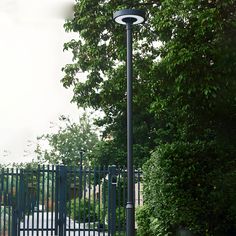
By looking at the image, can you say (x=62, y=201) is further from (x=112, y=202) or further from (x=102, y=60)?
(x=102, y=60)

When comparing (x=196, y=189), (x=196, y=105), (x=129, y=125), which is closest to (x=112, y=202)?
(x=196, y=189)

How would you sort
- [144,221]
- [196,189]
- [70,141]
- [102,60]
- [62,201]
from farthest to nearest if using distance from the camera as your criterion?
[70,141] < [102,60] < [144,221] < [62,201] < [196,189]

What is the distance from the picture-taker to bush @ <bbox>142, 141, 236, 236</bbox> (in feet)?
32.6

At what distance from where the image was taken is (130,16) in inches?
320

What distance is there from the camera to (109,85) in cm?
1803

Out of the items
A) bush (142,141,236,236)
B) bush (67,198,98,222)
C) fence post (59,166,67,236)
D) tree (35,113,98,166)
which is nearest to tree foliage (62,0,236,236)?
bush (142,141,236,236)

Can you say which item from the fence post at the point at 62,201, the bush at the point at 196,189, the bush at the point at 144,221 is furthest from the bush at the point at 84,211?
the bush at the point at 196,189

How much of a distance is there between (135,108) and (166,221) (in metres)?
10.1

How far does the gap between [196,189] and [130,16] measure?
13.7 feet

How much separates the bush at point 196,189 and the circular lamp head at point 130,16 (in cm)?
340

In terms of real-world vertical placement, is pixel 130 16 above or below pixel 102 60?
below

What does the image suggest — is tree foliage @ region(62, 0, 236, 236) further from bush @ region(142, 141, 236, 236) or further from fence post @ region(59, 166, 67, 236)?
fence post @ region(59, 166, 67, 236)

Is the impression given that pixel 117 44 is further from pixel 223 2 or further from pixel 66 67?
pixel 223 2

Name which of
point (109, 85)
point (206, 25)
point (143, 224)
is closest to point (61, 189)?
point (143, 224)
